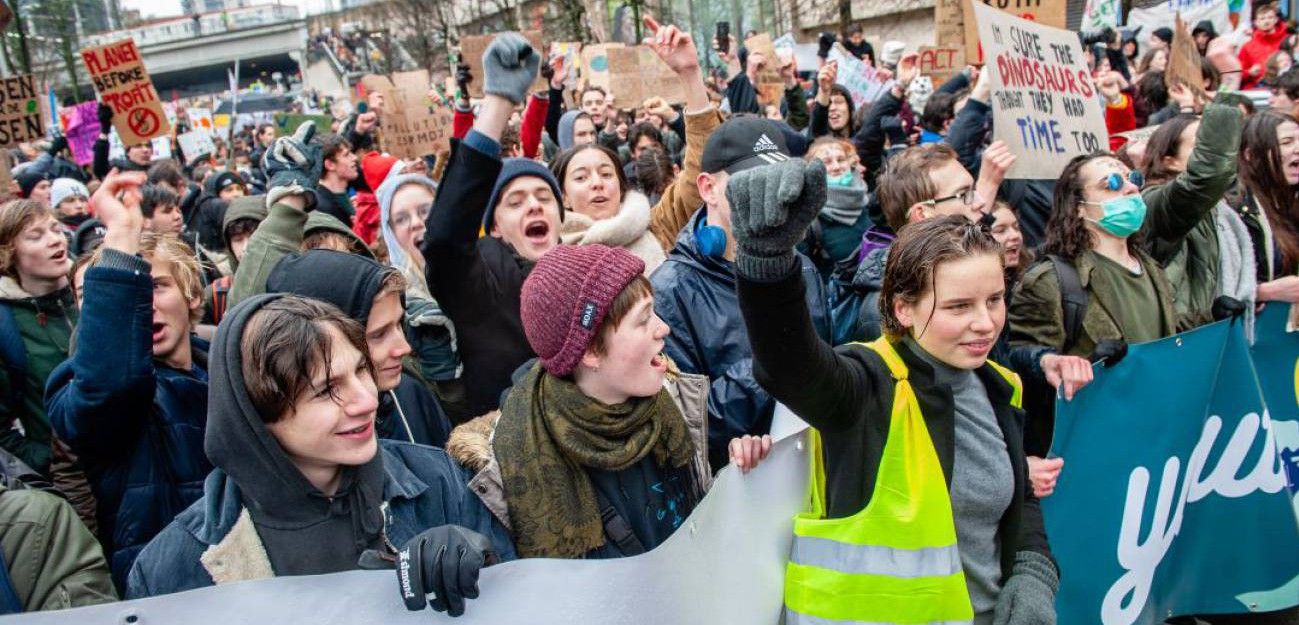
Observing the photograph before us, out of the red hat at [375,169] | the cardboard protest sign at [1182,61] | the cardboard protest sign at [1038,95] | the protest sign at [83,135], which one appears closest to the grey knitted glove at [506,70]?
the cardboard protest sign at [1038,95]

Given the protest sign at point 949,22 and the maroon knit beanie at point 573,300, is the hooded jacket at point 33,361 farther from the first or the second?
the protest sign at point 949,22

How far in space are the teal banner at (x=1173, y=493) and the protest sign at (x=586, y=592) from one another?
5.04 feet

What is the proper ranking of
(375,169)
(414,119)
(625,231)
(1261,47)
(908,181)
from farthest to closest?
(1261,47) → (414,119) → (375,169) → (625,231) → (908,181)

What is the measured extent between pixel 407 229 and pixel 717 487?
2.39 m

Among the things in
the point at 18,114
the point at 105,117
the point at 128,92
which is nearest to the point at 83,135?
the point at 128,92

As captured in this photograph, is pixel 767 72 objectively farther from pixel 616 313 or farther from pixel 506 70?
pixel 616 313

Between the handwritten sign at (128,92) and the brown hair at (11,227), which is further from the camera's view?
the handwritten sign at (128,92)

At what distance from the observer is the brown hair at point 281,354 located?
186cm

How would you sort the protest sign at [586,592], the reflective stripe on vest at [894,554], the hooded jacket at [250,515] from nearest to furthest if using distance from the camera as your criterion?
A: the protest sign at [586,592] → the hooded jacket at [250,515] → the reflective stripe on vest at [894,554]

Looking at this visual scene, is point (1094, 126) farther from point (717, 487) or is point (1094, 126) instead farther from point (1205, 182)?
point (717, 487)

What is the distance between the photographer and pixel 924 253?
2254 millimetres

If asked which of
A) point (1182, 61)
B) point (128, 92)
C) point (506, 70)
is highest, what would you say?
point (128, 92)

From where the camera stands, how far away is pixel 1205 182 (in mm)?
3680

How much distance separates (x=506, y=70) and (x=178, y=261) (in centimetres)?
113
